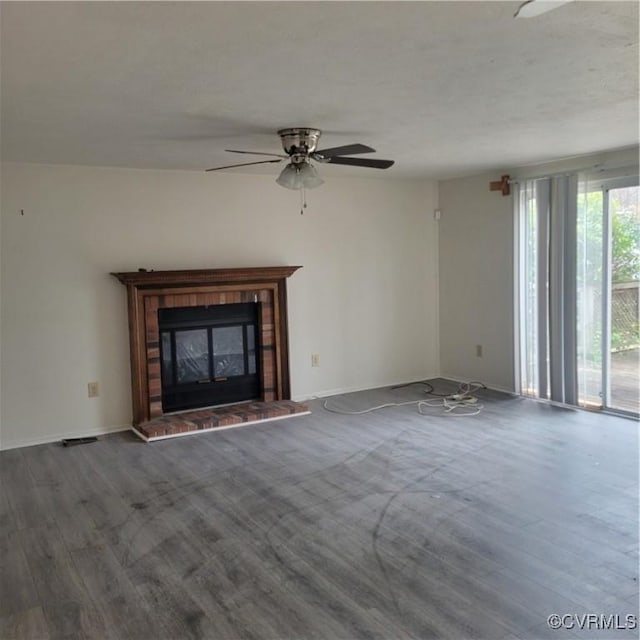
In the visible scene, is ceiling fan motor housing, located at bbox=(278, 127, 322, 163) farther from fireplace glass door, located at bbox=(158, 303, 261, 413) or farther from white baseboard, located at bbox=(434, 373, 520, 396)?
white baseboard, located at bbox=(434, 373, 520, 396)

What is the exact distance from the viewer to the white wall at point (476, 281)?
225 inches

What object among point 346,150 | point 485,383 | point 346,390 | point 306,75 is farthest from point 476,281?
point 306,75

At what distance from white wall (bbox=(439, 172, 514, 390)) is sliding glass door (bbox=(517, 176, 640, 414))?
21 centimetres

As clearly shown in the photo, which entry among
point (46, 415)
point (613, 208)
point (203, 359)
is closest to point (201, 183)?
point (203, 359)

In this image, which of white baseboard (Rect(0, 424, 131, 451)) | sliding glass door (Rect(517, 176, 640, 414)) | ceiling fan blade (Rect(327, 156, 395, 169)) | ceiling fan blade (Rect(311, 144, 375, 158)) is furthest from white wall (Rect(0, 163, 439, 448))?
ceiling fan blade (Rect(311, 144, 375, 158))

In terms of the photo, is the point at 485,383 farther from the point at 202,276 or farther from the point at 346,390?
the point at 202,276

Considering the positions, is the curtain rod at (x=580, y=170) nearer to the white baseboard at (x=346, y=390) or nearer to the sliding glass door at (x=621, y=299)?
the sliding glass door at (x=621, y=299)

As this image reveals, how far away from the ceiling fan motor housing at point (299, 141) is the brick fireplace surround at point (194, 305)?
160cm

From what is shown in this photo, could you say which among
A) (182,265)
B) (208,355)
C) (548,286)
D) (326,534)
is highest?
(182,265)

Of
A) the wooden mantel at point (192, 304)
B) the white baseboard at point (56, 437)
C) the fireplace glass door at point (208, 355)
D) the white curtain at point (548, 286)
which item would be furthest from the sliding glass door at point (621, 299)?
the white baseboard at point (56, 437)

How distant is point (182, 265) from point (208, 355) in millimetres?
827

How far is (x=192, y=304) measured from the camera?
504 centimetres

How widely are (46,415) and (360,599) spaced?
126 inches

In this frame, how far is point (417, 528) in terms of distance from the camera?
2.99m
